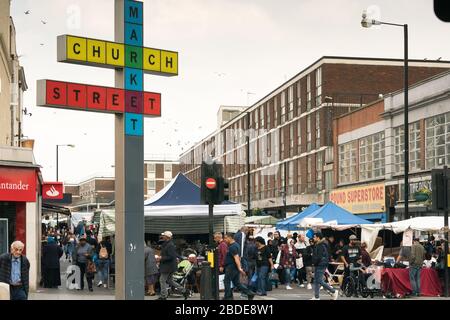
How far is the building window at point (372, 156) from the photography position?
48.8 meters

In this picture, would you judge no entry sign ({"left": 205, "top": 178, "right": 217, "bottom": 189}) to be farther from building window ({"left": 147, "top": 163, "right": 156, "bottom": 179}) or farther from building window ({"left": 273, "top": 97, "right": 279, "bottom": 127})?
building window ({"left": 147, "top": 163, "right": 156, "bottom": 179})

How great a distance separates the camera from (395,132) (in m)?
46.6

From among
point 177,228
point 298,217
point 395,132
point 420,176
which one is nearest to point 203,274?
point 177,228

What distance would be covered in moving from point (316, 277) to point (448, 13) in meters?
17.2

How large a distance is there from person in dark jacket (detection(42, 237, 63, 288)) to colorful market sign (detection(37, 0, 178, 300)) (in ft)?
26.6

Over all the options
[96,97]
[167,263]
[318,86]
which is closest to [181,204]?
[167,263]

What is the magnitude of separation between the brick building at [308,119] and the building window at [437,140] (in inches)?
681

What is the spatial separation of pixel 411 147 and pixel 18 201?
2614 centimetres

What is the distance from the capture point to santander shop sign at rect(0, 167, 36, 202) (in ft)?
76.3

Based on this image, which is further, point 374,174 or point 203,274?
point 374,174
